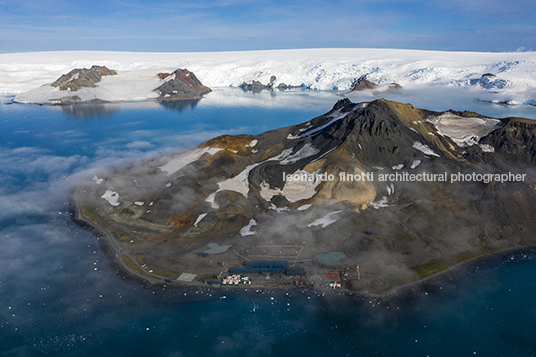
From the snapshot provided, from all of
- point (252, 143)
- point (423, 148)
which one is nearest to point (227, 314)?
point (252, 143)

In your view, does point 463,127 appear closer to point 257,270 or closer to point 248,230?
point 248,230

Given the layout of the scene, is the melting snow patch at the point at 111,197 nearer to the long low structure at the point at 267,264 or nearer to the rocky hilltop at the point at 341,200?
the rocky hilltop at the point at 341,200

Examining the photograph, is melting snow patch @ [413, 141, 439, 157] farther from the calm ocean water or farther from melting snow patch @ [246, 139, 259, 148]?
melting snow patch @ [246, 139, 259, 148]

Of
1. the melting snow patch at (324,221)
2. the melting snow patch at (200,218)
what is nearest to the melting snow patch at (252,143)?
the melting snow patch at (200,218)

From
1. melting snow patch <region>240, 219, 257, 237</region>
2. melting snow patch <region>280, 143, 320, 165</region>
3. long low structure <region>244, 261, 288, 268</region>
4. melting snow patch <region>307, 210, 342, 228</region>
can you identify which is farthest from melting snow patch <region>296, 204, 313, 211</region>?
long low structure <region>244, 261, 288, 268</region>

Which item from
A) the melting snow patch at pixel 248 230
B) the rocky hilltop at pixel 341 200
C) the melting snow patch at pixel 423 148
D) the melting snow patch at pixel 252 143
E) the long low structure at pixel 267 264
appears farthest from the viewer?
the melting snow patch at pixel 252 143
